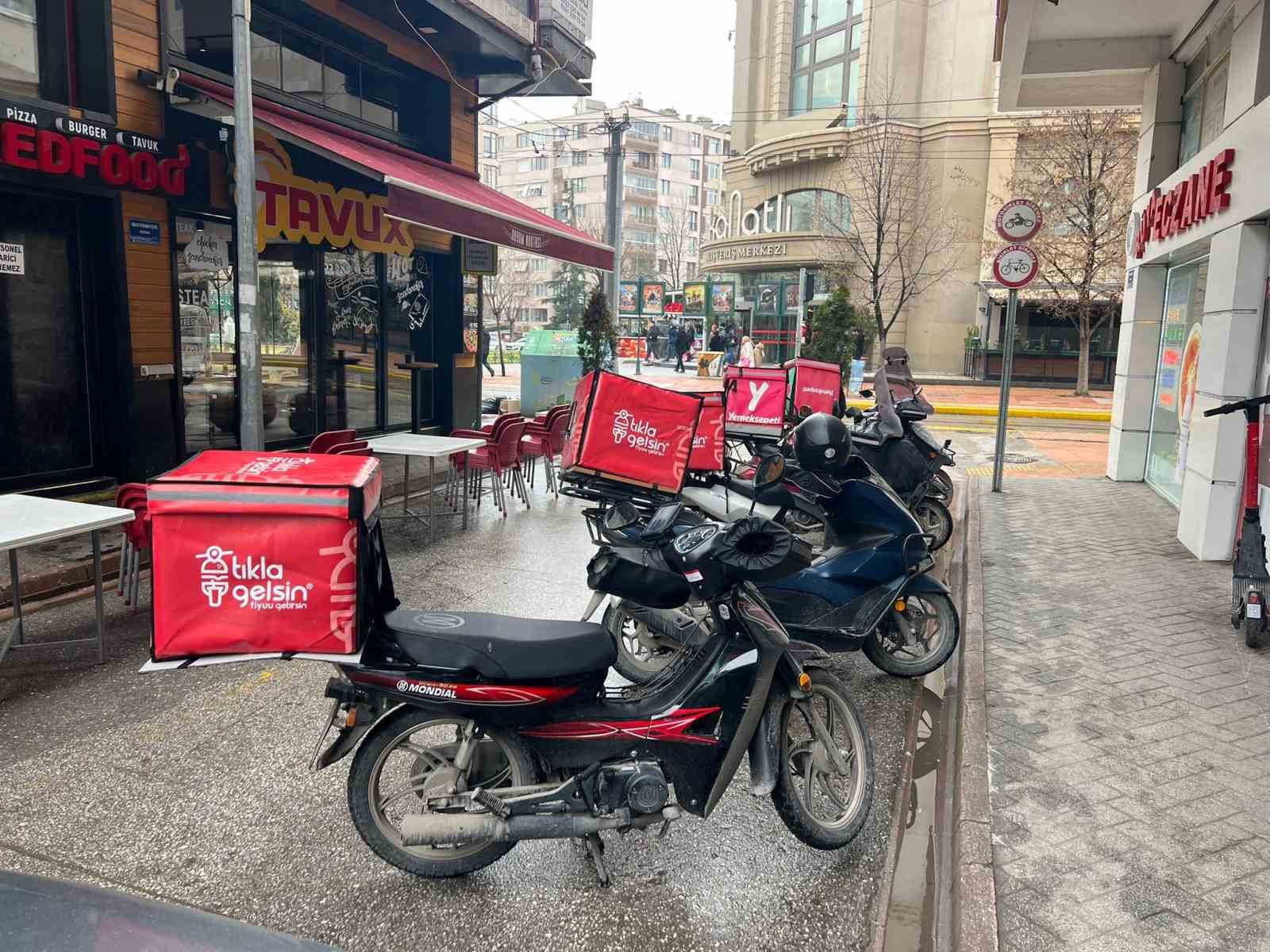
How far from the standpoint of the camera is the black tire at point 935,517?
743cm

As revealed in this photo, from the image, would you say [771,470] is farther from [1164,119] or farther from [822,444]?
[1164,119]

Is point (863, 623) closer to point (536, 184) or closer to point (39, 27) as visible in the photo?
point (39, 27)

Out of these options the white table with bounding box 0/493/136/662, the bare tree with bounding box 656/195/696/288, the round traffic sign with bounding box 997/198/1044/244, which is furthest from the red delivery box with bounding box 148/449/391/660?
the bare tree with bounding box 656/195/696/288

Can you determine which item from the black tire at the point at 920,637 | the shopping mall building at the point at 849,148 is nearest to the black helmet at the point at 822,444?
the black tire at the point at 920,637

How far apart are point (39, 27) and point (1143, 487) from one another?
11695mm

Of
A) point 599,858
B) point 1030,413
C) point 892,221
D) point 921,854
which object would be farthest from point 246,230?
point 892,221

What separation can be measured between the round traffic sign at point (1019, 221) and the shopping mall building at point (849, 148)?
18.2 metres

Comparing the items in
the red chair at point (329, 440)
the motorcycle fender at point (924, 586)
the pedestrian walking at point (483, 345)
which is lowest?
the motorcycle fender at point (924, 586)

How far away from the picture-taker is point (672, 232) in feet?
265

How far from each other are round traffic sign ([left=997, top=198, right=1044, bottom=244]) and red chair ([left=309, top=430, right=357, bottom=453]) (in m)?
6.73

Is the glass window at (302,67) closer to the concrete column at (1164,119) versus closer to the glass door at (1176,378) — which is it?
the concrete column at (1164,119)

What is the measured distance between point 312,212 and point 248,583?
826 centimetres

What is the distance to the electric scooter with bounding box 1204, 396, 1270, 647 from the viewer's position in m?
5.08

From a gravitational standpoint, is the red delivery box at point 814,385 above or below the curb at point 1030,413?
above
